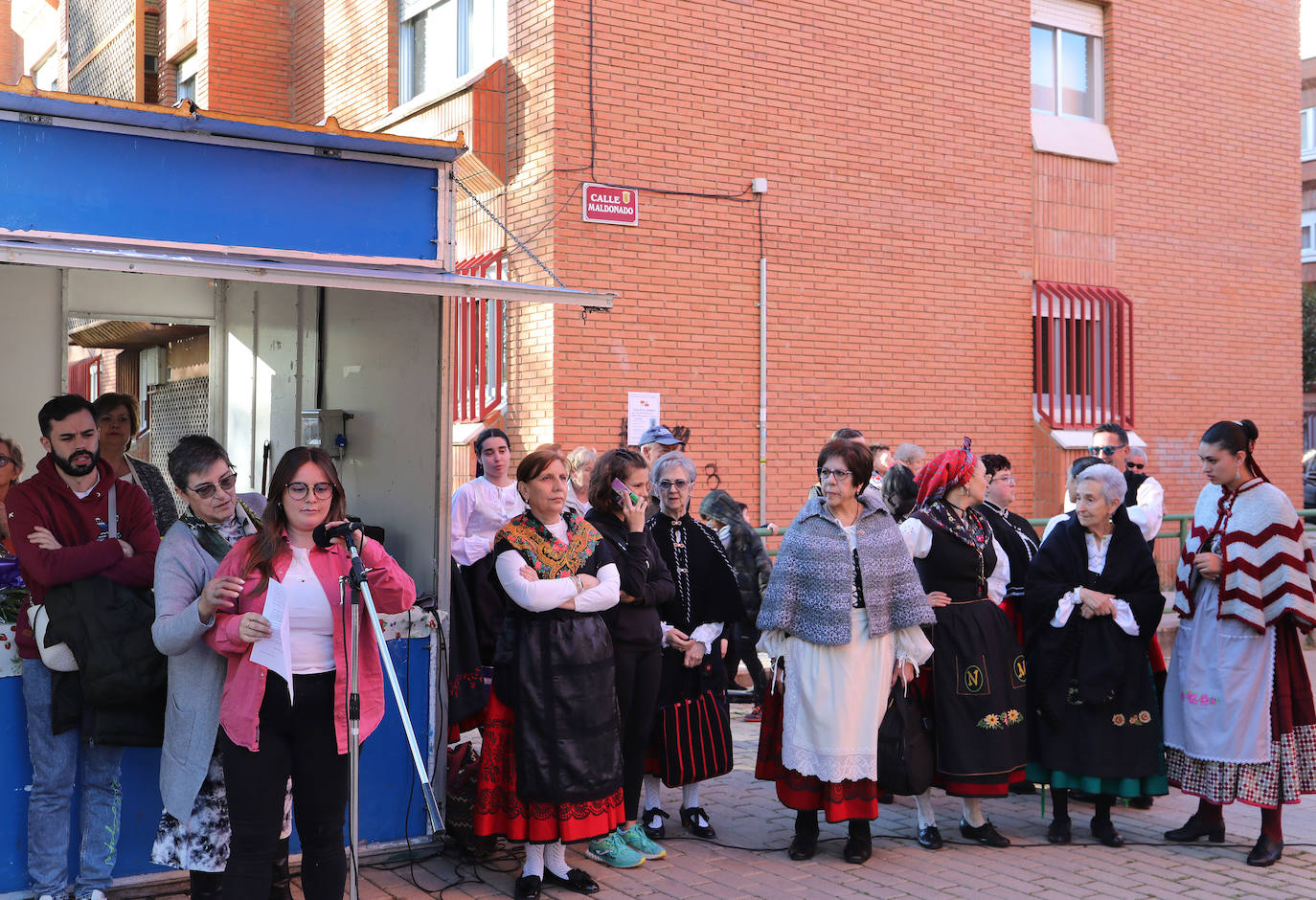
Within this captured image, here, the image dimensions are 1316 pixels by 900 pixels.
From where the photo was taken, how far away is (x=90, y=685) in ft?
15.3

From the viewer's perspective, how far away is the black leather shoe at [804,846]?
588 cm

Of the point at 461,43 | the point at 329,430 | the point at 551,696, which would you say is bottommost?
the point at 551,696

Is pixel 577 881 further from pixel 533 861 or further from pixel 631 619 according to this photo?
pixel 631 619

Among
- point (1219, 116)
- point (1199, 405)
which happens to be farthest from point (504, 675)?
point (1219, 116)

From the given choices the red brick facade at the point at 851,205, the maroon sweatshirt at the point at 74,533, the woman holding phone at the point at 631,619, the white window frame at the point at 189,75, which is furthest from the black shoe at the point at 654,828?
the white window frame at the point at 189,75

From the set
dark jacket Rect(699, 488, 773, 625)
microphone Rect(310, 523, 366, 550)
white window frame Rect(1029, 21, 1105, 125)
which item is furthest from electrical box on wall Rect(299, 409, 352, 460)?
white window frame Rect(1029, 21, 1105, 125)

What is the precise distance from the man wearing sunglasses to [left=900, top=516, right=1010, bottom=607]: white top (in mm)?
1221

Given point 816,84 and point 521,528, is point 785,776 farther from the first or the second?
point 816,84

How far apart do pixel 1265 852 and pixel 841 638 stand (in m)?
2.24

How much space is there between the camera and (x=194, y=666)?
449 centimetres

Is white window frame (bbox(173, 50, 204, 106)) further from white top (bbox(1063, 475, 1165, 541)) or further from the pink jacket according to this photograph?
the pink jacket

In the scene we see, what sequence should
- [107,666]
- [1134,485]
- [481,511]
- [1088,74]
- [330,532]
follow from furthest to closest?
[1088,74], [1134,485], [481,511], [107,666], [330,532]

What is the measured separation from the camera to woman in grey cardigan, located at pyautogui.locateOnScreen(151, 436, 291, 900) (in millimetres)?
4375

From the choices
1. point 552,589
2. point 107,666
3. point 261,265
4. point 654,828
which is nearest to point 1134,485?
point 654,828
